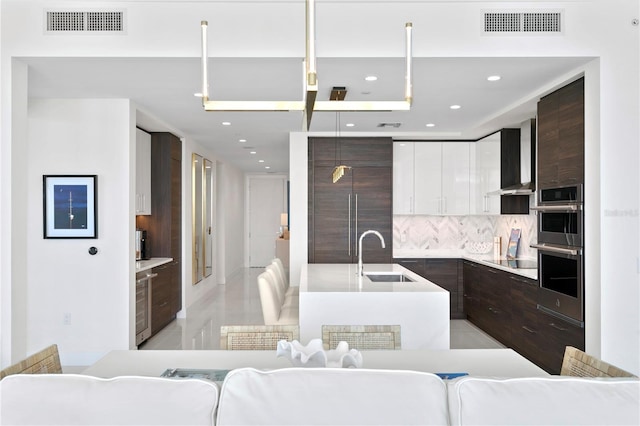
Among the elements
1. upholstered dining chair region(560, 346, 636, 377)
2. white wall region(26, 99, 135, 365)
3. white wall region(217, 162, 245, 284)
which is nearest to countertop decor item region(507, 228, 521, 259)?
upholstered dining chair region(560, 346, 636, 377)

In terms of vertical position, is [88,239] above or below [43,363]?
above

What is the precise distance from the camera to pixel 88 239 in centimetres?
452

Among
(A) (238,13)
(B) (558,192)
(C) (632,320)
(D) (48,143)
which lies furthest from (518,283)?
(D) (48,143)

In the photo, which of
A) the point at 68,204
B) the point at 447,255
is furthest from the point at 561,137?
the point at 68,204

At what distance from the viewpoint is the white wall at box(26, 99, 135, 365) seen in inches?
178

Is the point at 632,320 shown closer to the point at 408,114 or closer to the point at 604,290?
the point at 604,290

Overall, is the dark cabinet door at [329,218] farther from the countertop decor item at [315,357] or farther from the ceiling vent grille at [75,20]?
the countertop decor item at [315,357]

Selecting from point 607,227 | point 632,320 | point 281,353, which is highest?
point 607,227

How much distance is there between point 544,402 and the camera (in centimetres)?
126

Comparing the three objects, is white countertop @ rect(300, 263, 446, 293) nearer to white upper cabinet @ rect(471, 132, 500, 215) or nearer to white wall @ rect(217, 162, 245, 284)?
white upper cabinet @ rect(471, 132, 500, 215)

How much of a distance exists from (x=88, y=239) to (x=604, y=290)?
4318 millimetres

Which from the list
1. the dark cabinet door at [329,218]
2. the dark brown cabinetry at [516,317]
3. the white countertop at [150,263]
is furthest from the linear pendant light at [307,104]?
the dark cabinet door at [329,218]

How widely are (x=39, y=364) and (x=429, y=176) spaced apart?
5.69m

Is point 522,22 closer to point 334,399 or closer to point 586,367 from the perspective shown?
point 586,367
